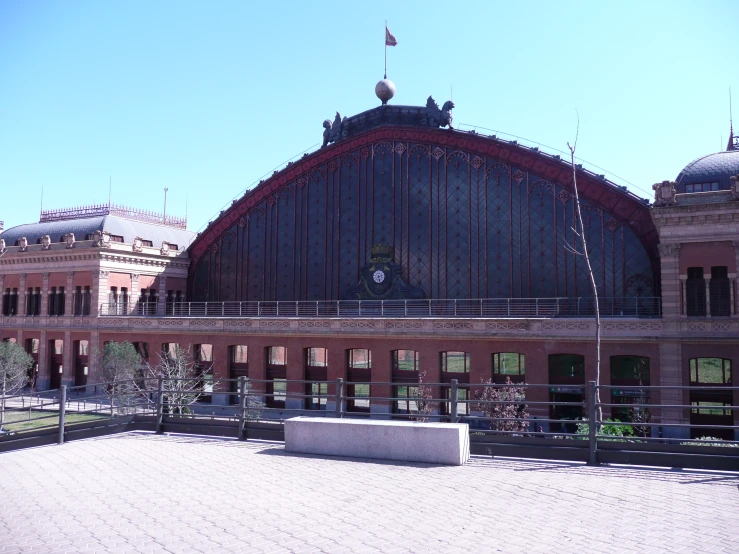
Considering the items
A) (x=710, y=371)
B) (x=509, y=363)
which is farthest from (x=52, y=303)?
(x=710, y=371)

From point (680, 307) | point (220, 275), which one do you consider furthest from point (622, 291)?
point (220, 275)

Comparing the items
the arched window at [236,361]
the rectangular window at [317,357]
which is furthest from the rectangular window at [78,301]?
the rectangular window at [317,357]

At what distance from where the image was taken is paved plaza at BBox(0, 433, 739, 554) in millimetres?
7805

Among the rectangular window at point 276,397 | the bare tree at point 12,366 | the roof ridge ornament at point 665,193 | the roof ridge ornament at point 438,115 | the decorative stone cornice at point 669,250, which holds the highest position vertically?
the roof ridge ornament at point 438,115

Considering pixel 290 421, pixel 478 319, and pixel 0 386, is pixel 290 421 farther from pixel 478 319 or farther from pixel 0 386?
pixel 0 386

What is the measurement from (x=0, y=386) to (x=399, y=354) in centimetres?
3004

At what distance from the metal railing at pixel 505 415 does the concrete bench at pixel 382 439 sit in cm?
60

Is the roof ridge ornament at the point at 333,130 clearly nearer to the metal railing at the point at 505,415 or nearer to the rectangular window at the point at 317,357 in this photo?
the rectangular window at the point at 317,357

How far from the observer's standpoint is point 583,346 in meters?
31.7

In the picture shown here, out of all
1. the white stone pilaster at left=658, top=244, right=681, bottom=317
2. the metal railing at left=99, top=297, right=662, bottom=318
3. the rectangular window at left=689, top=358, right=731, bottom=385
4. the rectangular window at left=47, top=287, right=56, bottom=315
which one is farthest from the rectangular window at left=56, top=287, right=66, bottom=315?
the rectangular window at left=689, top=358, right=731, bottom=385

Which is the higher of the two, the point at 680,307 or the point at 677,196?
the point at 677,196

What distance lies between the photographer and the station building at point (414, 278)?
30.0 meters

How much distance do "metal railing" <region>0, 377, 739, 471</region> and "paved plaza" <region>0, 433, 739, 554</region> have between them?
60 cm

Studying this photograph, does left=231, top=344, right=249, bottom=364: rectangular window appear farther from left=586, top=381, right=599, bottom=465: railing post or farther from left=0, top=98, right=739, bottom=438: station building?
left=586, top=381, right=599, bottom=465: railing post
